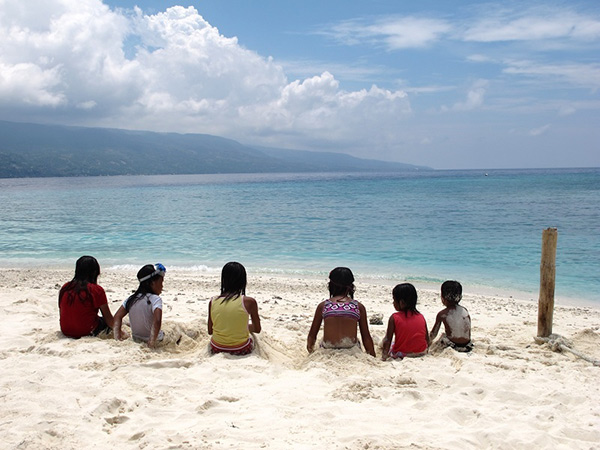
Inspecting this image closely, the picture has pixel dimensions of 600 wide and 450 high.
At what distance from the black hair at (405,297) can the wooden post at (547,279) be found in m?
2.34

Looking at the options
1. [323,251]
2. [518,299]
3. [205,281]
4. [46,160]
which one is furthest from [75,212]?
[46,160]

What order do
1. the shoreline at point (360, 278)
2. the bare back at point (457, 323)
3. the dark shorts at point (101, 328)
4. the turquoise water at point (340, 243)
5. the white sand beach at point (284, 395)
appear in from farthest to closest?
the turquoise water at point (340, 243) → the shoreline at point (360, 278) → the dark shorts at point (101, 328) → the bare back at point (457, 323) → the white sand beach at point (284, 395)

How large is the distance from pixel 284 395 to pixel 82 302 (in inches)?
130

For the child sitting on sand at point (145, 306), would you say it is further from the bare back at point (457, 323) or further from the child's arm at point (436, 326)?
the bare back at point (457, 323)

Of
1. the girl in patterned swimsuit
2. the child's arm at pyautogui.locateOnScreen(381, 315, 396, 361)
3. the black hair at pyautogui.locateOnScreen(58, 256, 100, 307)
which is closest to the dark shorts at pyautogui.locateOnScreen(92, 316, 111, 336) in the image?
the black hair at pyautogui.locateOnScreen(58, 256, 100, 307)

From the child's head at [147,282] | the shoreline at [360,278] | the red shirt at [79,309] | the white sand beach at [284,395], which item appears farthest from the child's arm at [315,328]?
the shoreline at [360,278]

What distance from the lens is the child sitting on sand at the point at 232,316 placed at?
6.01m

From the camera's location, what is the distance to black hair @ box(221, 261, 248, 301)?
596cm

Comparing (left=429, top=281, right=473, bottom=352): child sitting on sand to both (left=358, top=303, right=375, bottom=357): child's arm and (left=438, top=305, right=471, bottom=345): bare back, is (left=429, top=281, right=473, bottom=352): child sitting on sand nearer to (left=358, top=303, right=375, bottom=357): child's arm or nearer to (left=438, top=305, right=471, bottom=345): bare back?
(left=438, top=305, right=471, bottom=345): bare back

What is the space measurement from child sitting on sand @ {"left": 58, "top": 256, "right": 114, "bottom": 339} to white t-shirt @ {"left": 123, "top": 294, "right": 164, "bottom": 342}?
0.42 meters

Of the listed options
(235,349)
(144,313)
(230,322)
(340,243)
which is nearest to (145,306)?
(144,313)

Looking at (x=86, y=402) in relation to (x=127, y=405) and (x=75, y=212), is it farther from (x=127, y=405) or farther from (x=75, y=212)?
(x=75, y=212)

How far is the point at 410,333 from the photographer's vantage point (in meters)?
6.27

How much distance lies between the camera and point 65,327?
6621 mm
